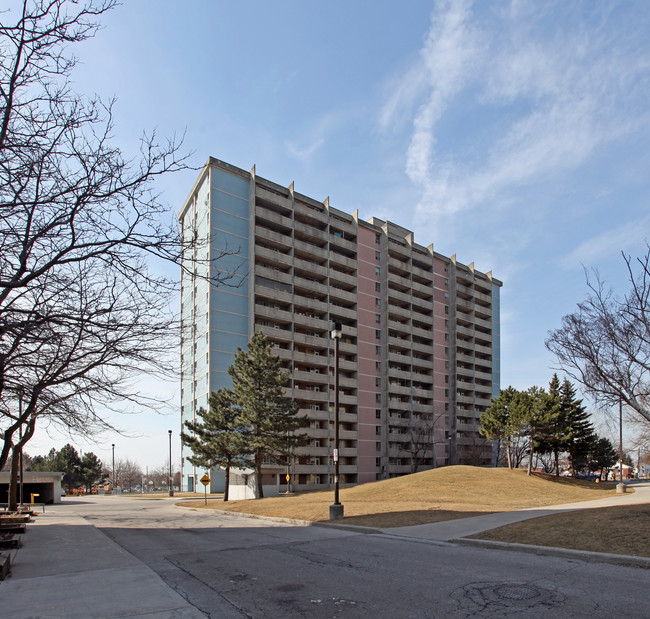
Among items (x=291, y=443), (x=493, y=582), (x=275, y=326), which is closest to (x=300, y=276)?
(x=275, y=326)

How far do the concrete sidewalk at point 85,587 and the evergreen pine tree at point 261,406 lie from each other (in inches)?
952

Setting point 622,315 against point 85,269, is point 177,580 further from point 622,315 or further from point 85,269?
point 622,315

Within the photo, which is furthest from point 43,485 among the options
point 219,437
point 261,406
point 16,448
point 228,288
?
point 16,448

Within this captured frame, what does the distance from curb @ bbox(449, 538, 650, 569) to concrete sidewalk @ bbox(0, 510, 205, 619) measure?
7.39 metres

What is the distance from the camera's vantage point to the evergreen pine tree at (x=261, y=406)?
3741 cm

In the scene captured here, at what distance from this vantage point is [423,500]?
87.4 ft

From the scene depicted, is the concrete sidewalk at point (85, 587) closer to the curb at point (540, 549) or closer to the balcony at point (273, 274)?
the curb at point (540, 549)

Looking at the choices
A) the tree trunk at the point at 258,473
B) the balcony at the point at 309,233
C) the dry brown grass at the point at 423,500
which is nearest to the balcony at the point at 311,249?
the balcony at the point at 309,233

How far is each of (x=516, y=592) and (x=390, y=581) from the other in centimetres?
191

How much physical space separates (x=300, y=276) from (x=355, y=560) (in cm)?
5771

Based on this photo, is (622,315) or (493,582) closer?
(493,582)

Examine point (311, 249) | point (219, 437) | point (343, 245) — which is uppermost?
point (343, 245)

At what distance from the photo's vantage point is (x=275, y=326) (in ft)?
205

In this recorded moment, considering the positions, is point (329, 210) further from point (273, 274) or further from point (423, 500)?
point (423, 500)
